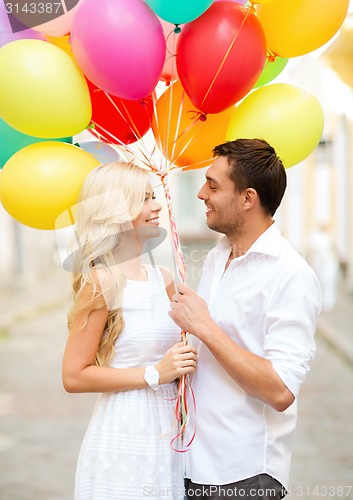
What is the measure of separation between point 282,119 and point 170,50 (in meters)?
0.50

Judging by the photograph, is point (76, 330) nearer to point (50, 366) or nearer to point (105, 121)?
point (105, 121)

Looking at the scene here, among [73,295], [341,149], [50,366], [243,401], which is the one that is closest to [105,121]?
[73,295]

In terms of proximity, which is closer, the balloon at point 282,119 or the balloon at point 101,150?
the balloon at point 282,119

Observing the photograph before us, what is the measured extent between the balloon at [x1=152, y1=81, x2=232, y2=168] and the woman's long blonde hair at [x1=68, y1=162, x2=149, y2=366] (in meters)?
0.31

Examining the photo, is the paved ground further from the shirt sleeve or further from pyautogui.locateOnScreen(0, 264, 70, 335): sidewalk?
pyautogui.locateOnScreen(0, 264, 70, 335): sidewalk

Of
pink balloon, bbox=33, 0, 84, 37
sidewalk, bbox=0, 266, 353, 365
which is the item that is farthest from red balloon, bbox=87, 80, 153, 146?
sidewalk, bbox=0, 266, 353, 365

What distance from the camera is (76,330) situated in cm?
249

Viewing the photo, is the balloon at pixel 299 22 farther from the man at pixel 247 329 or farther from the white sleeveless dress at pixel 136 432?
the white sleeveless dress at pixel 136 432

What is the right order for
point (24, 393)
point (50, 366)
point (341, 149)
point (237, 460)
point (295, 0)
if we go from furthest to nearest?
point (341, 149)
point (50, 366)
point (24, 393)
point (295, 0)
point (237, 460)

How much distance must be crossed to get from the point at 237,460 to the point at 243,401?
0.63ft

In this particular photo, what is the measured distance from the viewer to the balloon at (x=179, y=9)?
239 cm

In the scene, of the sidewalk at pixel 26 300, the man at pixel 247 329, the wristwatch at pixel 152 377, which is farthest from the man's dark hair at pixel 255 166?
the sidewalk at pixel 26 300

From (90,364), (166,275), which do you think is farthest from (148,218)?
(90,364)

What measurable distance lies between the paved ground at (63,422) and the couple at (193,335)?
0.69ft
